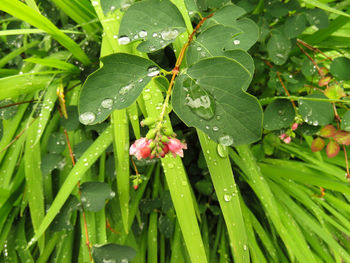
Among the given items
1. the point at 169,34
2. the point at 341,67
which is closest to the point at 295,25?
the point at 341,67

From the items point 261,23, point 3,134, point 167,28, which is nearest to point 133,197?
point 3,134

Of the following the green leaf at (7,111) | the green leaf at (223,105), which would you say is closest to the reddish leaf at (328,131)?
the green leaf at (223,105)

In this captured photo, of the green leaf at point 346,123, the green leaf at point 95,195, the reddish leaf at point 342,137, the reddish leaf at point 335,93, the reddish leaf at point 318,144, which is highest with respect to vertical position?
the reddish leaf at point 335,93

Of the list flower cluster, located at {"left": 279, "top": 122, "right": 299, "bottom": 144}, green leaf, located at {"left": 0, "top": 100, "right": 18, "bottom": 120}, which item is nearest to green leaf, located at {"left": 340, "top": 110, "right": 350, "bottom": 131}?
flower cluster, located at {"left": 279, "top": 122, "right": 299, "bottom": 144}

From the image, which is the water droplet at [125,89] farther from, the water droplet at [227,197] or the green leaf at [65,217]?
the green leaf at [65,217]

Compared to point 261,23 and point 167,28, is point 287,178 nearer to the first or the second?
point 261,23

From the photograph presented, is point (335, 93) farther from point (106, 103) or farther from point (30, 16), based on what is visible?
point (30, 16)
